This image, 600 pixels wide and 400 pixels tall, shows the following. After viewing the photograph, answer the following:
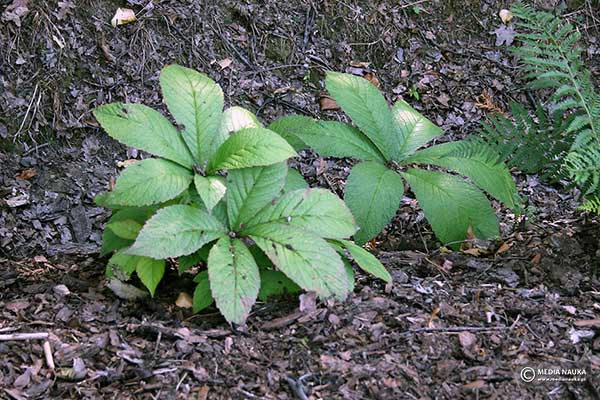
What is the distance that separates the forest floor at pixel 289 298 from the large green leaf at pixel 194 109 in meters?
0.54

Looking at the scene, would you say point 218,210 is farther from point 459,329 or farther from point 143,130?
point 459,329

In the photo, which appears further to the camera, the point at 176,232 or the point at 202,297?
the point at 202,297

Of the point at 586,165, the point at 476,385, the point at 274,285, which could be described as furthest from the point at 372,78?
the point at 476,385

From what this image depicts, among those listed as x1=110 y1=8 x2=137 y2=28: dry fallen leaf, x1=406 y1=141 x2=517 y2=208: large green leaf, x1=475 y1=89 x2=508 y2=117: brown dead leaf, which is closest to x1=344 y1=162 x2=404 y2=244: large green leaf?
x1=406 y1=141 x2=517 y2=208: large green leaf

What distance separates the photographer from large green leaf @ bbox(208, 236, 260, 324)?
2.04 m

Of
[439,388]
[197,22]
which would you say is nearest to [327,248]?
[439,388]

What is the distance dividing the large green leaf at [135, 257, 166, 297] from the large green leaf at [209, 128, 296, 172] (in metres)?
0.39

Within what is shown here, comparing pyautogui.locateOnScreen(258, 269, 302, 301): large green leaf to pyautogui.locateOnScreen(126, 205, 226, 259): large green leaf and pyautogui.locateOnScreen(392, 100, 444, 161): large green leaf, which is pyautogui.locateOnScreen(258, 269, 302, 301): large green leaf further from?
pyautogui.locateOnScreen(392, 100, 444, 161): large green leaf

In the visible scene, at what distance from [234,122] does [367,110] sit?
693 mm

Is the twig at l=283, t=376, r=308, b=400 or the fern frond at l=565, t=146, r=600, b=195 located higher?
the fern frond at l=565, t=146, r=600, b=195

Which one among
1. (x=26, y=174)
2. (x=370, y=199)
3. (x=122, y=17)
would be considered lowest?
(x=26, y=174)

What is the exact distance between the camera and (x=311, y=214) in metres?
2.30

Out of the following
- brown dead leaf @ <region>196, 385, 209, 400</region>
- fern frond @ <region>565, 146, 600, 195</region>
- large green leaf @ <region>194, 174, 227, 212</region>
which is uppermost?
fern frond @ <region>565, 146, 600, 195</region>

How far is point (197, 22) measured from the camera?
4.15 m
